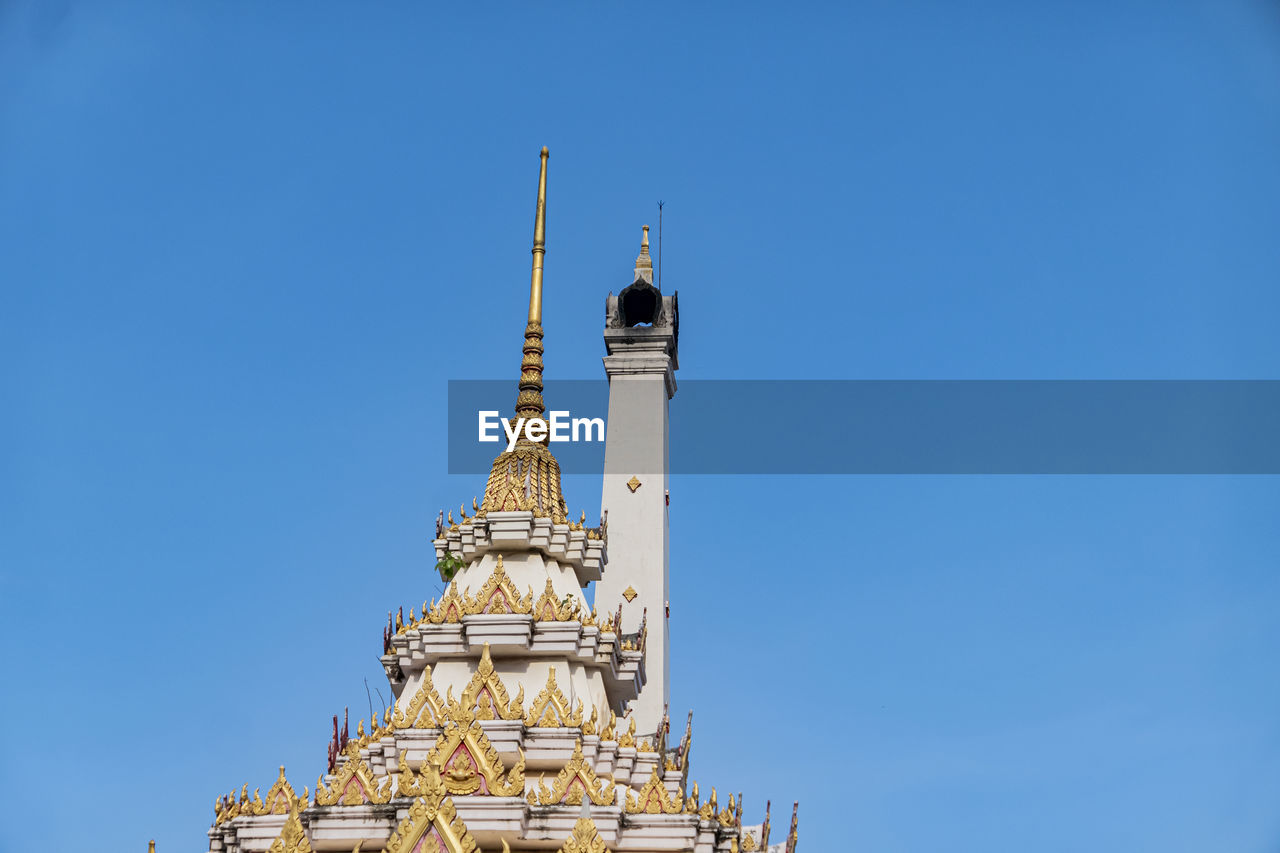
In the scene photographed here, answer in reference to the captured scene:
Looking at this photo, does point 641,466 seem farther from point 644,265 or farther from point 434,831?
point 434,831

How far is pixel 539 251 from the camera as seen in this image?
1757 inches

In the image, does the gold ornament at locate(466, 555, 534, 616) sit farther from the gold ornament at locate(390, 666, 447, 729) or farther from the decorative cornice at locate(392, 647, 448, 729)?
the gold ornament at locate(390, 666, 447, 729)

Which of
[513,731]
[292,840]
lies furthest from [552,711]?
[292,840]

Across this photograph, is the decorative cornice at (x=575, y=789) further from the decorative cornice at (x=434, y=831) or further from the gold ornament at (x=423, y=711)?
the gold ornament at (x=423, y=711)

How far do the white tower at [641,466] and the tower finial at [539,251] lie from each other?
15762 mm

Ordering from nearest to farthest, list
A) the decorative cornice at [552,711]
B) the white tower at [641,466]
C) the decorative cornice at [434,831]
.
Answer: the decorative cornice at [434,831]
the decorative cornice at [552,711]
the white tower at [641,466]

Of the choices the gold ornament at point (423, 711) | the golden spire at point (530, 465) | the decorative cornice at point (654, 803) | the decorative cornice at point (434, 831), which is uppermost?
the golden spire at point (530, 465)

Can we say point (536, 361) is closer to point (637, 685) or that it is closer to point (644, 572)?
point (637, 685)

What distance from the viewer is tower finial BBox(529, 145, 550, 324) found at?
43.4m

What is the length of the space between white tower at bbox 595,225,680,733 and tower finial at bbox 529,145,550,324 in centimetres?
1576

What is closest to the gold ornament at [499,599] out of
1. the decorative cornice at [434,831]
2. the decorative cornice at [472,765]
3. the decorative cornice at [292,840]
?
the decorative cornice at [472,765]

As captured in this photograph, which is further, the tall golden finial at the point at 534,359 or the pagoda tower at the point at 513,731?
the tall golden finial at the point at 534,359

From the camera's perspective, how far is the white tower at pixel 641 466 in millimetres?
57969

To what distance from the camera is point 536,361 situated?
4259cm
